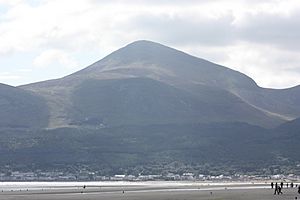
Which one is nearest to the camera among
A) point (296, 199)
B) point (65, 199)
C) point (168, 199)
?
point (296, 199)

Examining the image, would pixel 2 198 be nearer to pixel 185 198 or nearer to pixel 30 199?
pixel 30 199

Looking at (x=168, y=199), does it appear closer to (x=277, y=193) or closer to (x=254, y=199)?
(x=254, y=199)

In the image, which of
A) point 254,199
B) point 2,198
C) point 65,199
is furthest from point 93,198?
point 254,199

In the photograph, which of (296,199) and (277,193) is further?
(277,193)

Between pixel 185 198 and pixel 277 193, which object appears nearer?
pixel 185 198

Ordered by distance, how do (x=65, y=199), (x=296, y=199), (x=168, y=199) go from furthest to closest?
(x=65, y=199) < (x=168, y=199) < (x=296, y=199)

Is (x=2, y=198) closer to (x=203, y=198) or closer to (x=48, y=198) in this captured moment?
(x=48, y=198)

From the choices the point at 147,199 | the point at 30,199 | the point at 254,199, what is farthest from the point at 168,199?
the point at 30,199
